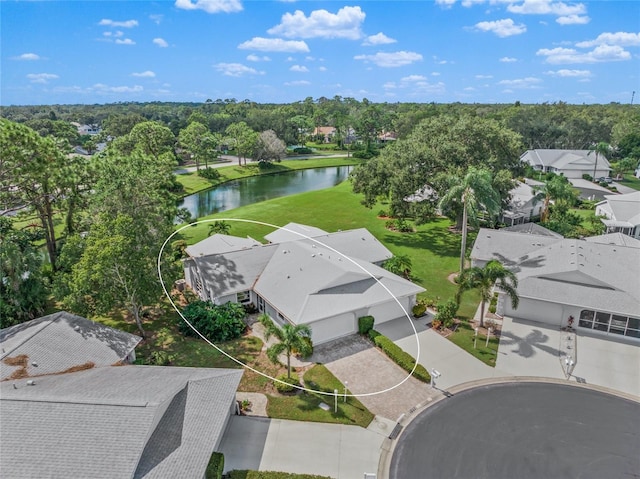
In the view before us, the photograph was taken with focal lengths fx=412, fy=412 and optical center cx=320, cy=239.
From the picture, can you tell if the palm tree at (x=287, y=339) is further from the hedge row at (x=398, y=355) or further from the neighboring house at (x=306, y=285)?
the hedge row at (x=398, y=355)

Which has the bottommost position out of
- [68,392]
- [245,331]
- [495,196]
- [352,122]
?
[245,331]

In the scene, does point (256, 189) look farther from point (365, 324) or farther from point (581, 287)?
point (581, 287)

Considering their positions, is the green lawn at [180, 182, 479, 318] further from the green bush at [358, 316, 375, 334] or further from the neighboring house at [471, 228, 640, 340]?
the green bush at [358, 316, 375, 334]

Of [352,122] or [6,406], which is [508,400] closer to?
[6,406]

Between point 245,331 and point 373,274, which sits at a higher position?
point 373,274

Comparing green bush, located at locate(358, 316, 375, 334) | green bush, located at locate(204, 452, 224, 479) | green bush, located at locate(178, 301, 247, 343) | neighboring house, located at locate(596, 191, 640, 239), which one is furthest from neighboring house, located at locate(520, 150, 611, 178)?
green bush, located at locate(204, 452, 224, 479)

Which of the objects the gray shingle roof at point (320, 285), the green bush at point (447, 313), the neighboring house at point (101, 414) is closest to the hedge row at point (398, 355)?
the gray shingle roof at point (320, 285)

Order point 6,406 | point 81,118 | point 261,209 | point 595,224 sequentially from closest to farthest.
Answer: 1. point 6,406
2. point 595,224
3. point 261,209
4. point 81,118

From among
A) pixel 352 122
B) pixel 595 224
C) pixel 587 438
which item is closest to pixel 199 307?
pixel 587 438

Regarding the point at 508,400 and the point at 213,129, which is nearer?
the point at 508,400
